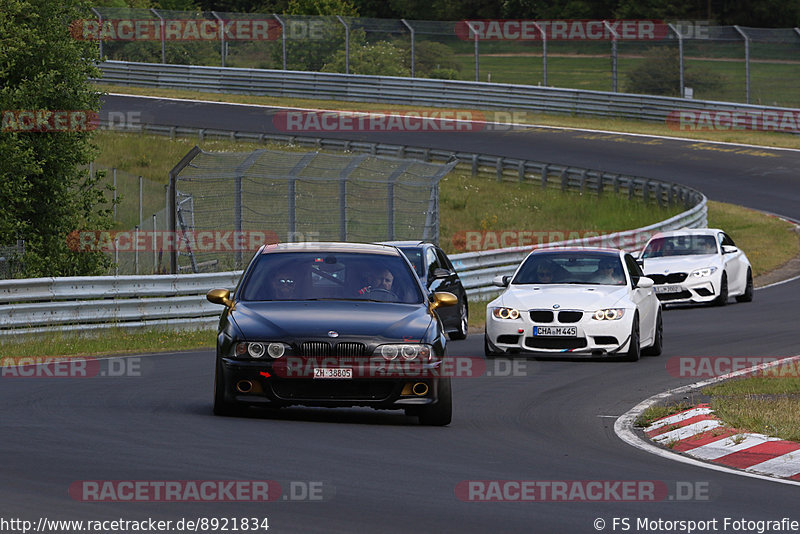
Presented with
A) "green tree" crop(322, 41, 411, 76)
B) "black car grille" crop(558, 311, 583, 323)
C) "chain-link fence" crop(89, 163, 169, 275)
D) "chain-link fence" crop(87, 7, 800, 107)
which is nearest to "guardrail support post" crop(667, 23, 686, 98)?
"chain-link fence" crop(87, 7, 800, 107)

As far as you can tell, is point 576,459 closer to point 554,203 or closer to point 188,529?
point 188,529

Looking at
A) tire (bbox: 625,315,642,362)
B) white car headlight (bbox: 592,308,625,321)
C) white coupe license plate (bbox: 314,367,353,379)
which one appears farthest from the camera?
tire (bbox: 625,315,642,362)

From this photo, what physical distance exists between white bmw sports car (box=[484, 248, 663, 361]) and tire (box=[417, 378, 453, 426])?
5.66 metres

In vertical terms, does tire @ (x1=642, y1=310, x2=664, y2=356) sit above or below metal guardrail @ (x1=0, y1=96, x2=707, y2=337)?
below

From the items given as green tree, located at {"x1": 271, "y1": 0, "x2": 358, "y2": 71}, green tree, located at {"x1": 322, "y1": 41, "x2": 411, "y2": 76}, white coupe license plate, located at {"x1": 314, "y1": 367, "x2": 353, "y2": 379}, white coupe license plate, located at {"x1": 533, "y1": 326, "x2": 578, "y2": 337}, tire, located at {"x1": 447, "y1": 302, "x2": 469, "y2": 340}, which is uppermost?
green tree, located at {"x1": 271, "y1": 0, "x2": 358, "y2": 71}

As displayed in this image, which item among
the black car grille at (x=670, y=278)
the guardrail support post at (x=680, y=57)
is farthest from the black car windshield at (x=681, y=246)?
the guardrail support post at (x=680, y=57)

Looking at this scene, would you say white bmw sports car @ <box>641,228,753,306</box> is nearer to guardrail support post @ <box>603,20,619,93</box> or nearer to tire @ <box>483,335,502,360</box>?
tire @ <box>483,335,502,360</box>

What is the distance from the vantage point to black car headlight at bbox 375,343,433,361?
10.4 meters

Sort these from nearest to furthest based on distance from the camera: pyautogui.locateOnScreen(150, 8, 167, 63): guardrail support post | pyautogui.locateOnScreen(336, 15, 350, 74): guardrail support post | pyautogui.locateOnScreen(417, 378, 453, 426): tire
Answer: pyautogui.locateOnScreen(417, 378, 453, 426): tire < pyautogui.locateOnScreen(150, 8, 167, 63): guardrail support post < pyautogui.locateOnScreen(336, 15, 350, 74): guardrail support post

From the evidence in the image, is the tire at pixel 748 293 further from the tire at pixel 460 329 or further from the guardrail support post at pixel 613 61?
the guardrail support post at pixel 613 61

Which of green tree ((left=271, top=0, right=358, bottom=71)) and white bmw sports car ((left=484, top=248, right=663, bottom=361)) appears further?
green tree ((left=271, top=0, right=358, bottom=71))

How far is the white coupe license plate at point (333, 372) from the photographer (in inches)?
407

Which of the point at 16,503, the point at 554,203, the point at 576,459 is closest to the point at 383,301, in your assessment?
the point at 576,459

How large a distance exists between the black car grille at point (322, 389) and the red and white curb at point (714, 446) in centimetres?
207
